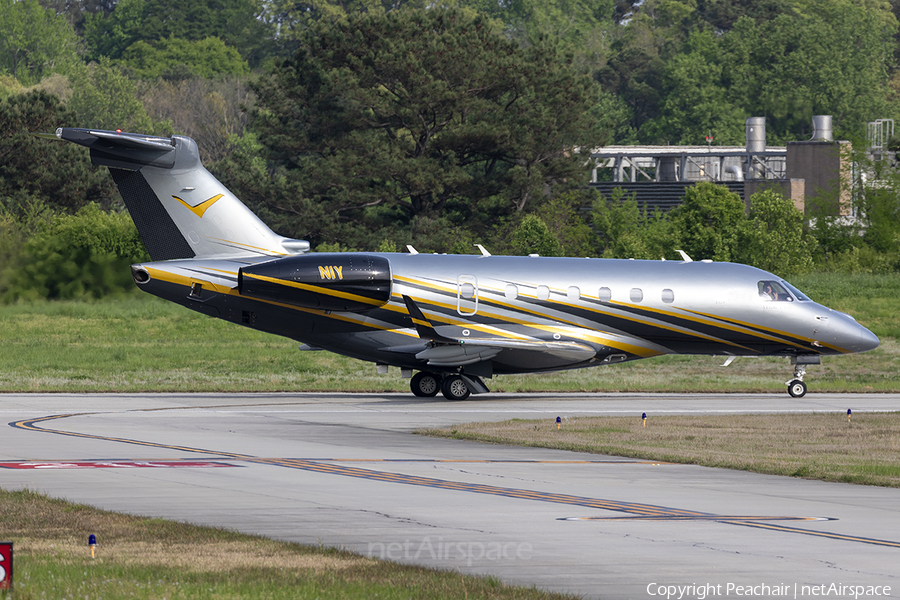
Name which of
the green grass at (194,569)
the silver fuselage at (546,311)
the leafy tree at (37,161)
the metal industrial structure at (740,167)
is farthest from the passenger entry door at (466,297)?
the metal industrial structure at (740,167)

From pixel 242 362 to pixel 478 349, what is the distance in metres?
14.8

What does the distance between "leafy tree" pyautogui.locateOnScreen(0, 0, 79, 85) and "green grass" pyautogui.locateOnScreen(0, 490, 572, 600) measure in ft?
427

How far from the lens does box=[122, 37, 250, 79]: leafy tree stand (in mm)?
137875

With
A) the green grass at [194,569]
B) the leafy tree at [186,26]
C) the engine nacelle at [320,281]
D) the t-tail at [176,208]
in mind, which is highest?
the leafy tree at [186,26]

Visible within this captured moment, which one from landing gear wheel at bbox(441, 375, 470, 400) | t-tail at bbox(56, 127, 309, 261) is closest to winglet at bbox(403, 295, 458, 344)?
landing gear wheel at bbox(441, 375, 470, 400)

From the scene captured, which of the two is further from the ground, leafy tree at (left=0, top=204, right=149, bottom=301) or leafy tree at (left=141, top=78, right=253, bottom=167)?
leafy tree at (left=141, top=78, right=253, bottom=167)

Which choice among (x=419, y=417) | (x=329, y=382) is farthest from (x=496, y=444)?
(x=329, y=382)

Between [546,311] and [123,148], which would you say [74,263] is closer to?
[123,148]

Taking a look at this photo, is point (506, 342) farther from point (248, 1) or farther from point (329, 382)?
point (248, 1)

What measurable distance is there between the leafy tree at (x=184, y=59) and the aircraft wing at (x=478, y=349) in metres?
109

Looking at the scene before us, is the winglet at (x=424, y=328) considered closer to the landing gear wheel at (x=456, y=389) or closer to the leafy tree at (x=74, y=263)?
the landing gear wheel at (x=456, y=389)

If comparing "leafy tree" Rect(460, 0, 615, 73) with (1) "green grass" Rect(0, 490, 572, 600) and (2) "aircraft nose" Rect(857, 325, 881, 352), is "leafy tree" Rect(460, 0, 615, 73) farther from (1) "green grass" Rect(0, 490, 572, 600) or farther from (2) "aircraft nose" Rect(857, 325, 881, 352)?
(1) "green grass" Rect(0, 490, 572, 600)

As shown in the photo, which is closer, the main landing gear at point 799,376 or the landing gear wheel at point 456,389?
the landing gear wheel at point 456,389

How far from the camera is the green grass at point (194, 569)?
1059 centimetres
